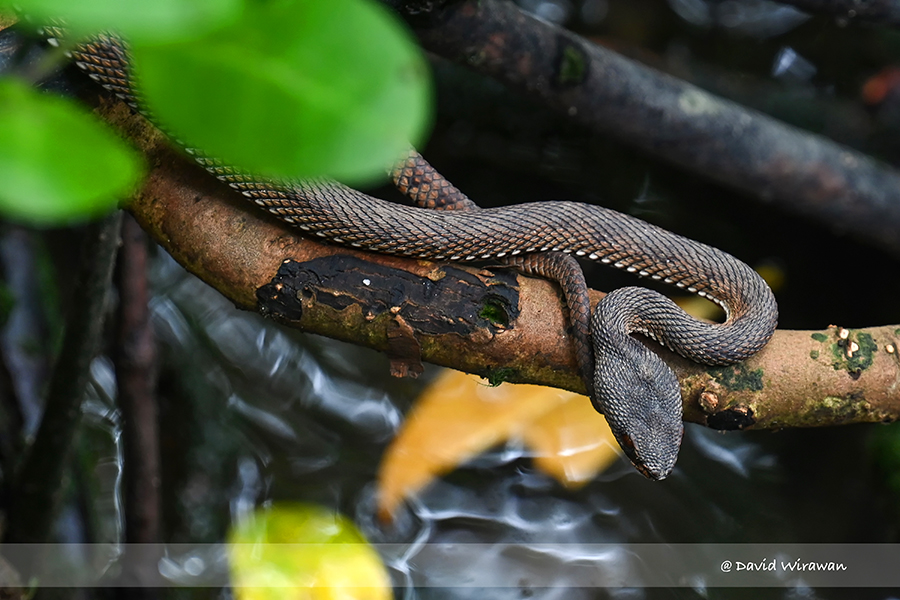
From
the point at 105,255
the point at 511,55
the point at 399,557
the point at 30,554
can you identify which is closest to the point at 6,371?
the point at 30,554

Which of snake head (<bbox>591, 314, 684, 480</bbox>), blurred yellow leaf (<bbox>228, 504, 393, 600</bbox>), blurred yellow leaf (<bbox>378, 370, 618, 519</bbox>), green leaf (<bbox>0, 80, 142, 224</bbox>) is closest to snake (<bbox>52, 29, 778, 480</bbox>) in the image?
snake head (<bbox>591, 314, 684, 480</bbox>)

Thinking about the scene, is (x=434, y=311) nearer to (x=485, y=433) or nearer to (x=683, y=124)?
(x=485, y=433)

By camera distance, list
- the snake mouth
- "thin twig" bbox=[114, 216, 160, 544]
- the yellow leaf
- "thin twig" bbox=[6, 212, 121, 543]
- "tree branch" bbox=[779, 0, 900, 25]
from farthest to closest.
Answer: the yellow leaf, "tree branch" bbox=[779, 0, 900, 25], "thin twig" bbox=[114, 216, 160, 544], "thin twig" bbox=[6, 212, 121, 543], the snake mouth

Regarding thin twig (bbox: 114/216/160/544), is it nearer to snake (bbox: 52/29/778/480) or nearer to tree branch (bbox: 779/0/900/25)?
snake (bbox: 52/29/778/480)


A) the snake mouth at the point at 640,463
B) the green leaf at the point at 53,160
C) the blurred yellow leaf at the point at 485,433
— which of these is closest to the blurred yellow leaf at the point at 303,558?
the blurred yellow leaf at the point at 485,433

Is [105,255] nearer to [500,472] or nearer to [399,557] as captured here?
[399,557]

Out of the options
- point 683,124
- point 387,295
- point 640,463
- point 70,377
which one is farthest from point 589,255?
point 70,377

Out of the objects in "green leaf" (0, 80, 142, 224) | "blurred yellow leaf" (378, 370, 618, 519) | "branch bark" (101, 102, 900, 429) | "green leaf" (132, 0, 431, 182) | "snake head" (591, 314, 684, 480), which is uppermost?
"green leaf" (132, 0, 431, 182)
